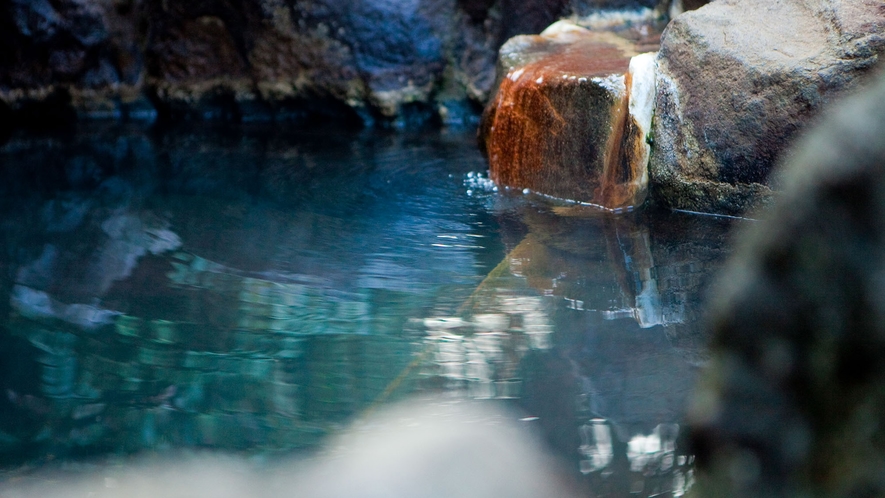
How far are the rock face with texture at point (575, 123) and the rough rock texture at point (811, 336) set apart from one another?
323 centimetres

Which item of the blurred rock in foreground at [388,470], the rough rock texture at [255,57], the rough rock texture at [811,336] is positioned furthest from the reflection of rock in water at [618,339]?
the rough rock texture at [255,57]

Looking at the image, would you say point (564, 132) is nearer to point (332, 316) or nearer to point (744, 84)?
point (744, 84)

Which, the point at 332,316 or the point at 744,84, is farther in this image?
the point at 744,84

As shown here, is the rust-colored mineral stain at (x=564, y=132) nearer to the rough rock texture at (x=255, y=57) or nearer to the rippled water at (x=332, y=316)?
the rippled water at (x=332, y=316)

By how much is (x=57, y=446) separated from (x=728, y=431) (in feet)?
5.35

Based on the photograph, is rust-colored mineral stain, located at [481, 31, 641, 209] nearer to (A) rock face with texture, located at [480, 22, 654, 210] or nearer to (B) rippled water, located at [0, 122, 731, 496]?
(A) rock face with texture, located at [480, 22, 654, 210]

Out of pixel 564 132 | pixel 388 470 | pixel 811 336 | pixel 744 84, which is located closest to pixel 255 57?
pixel 564 132

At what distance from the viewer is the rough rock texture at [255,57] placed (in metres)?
6.70

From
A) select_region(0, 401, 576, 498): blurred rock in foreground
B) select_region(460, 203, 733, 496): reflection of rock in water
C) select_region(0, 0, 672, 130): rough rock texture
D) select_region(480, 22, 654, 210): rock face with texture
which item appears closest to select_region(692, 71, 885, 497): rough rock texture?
select_region(0, 401, 576, 498): blurred rock in foreground

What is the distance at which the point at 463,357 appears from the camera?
210cm

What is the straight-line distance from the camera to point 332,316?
2414 millimetres

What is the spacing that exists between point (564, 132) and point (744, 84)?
3.22 ft

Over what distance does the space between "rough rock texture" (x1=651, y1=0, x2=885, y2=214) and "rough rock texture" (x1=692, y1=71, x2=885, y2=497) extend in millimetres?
2932

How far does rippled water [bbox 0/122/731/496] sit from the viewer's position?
1779 millimetres
